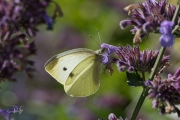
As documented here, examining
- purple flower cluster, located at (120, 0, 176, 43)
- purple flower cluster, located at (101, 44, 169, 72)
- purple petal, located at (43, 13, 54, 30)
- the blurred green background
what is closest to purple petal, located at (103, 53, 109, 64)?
purple flower cluster, located at (101, 44, 169, 72)

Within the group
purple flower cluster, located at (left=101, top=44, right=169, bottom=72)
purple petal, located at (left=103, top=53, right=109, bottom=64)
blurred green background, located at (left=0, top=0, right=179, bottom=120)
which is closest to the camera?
purple flower cluster, located at (left=101, top=44, right=169, bottom=72)

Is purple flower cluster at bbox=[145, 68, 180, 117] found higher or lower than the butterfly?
higher

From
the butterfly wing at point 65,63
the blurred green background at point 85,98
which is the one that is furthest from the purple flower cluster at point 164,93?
the blurred green background at point 85,98

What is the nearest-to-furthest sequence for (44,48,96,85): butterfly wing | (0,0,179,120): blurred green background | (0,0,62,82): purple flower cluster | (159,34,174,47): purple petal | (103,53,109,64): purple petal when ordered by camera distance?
(159,34,174,47): purple petal
(0,0,62,82): purple flower cluster
(103,53,109,64): purple petal
(44,48,96,85): butterfly wing
(0,0,179,120): blurred green background

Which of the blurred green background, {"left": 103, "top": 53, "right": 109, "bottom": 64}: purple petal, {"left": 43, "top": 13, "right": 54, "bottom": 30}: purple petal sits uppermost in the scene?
{"left": 43, "top": 13, "right": 54, "bottom": 30}: purple petal

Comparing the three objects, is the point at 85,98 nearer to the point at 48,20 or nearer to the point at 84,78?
the point at 84,78

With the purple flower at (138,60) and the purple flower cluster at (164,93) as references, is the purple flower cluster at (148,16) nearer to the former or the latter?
the purple flower at (138,60)

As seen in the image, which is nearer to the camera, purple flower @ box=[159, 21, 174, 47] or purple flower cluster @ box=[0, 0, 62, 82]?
purple flower @ box=[159, 21, 174, 47]

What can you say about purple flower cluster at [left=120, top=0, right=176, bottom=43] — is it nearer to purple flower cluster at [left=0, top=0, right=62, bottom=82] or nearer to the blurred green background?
purple flower cluster at [left=0, top=0, right=62, bottom=82]
